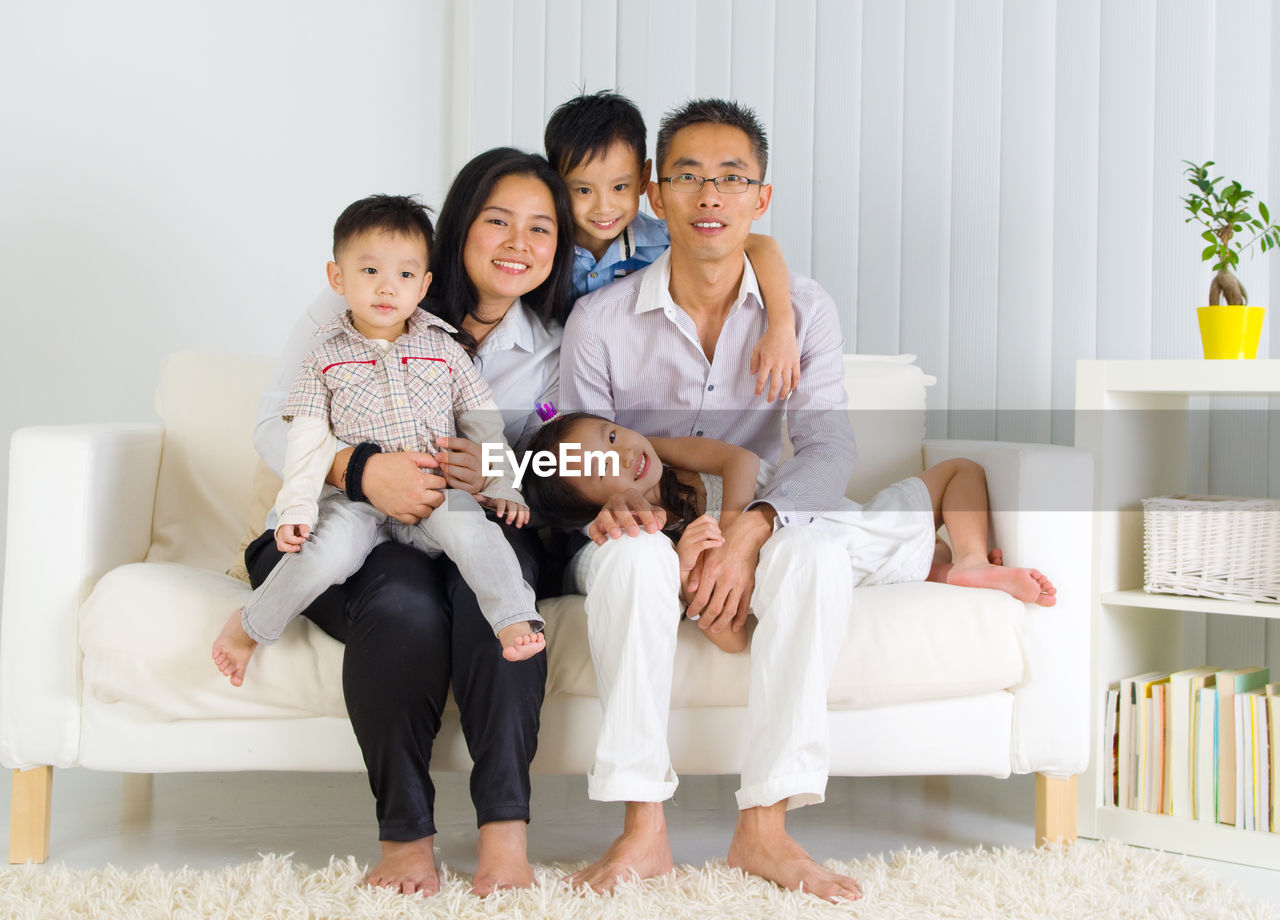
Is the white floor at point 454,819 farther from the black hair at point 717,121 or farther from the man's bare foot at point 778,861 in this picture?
the black hair at point 717,121

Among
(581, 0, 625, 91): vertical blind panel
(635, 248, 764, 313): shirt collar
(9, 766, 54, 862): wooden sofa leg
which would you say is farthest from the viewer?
(581, 0, 625, 91): vertical blind panel

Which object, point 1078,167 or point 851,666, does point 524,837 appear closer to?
point 851,666

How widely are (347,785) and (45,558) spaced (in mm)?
708

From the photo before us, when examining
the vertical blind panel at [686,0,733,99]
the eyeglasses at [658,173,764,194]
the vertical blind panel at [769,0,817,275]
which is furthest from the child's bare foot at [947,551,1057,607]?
the vertical blind panel at [686,0,733,99]

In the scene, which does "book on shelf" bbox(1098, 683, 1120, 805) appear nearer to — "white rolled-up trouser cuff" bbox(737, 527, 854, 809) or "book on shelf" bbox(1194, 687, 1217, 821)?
"book on shelf" bbox(1194, 687, 1217, 821)

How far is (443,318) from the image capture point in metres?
1.79

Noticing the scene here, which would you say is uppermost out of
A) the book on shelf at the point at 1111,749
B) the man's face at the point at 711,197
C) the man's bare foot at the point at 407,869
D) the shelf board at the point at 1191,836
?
the man's face at the point at 711,197

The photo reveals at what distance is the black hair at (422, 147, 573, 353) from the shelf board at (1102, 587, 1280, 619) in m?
1.05

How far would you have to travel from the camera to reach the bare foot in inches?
63.6

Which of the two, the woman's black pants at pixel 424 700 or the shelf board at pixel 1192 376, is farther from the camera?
the shelf board at pixel 1192 376

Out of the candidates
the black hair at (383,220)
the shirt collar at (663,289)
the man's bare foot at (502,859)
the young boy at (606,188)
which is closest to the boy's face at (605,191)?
the young boy at (606,188)

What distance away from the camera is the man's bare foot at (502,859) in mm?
1369

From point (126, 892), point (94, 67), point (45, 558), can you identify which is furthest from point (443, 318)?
point (94, 67)

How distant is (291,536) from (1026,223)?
5.47ft
